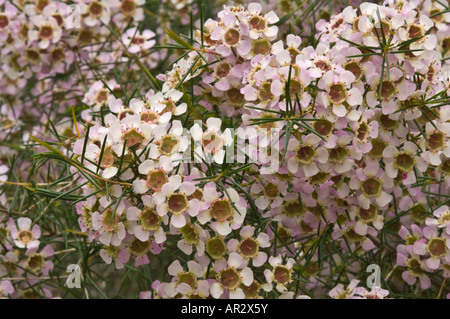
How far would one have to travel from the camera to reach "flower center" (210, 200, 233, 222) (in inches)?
42.1

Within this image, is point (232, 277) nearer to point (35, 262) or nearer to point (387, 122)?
point (387, 122)

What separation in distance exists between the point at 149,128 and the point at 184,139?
7cm

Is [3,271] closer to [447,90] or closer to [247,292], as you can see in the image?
[247,292]

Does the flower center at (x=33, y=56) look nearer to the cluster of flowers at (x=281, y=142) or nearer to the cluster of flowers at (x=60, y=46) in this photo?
the cluster of flowers at (x=60, y=46)

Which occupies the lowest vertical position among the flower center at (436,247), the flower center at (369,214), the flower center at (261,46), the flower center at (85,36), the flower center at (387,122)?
the flower center at (436,247)

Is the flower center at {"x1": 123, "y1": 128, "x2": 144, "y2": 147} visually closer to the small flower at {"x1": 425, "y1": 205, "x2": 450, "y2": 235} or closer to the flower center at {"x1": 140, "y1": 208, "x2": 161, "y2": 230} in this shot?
the flower center at {"x1": 140, "y1": 208, "x2": 161, "y2": 230}

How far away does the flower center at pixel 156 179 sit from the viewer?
1.04 meters

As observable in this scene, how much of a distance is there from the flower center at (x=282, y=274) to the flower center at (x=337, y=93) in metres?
0.35

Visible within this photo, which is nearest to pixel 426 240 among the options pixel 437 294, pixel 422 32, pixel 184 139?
pixel 437 294

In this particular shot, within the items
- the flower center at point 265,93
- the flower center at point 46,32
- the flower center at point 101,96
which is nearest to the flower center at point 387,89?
the flower center at point 265,93

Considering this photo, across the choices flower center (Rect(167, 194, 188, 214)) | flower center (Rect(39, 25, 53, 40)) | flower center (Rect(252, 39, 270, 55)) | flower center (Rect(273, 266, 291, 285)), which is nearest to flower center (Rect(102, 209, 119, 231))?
flower center (Rect(167, 194, 188, 214))

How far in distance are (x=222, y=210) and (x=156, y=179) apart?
0.14 meters

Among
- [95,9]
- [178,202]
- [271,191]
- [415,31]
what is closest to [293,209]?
[271,191]

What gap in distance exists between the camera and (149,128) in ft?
3.55
